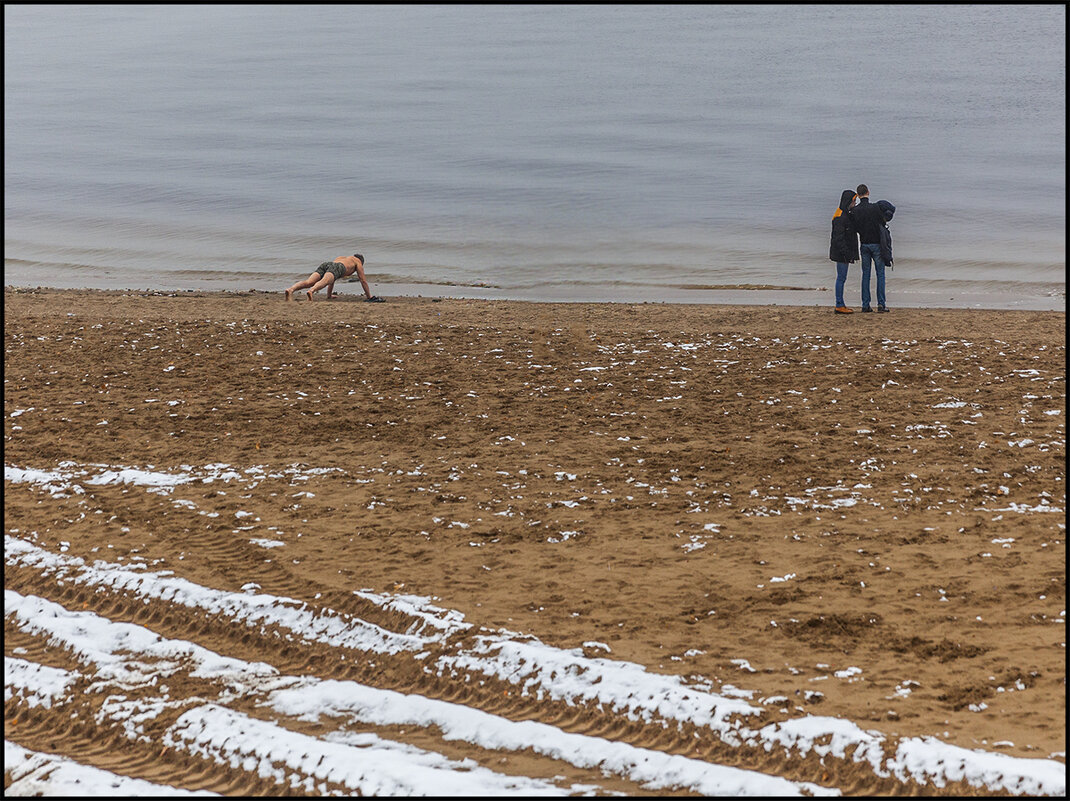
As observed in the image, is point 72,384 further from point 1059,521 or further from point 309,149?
point 309,149

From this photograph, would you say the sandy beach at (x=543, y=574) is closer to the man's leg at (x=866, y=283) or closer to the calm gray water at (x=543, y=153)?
the man's leg at (x=866, y=283)

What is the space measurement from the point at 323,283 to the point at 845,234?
694 centimetres

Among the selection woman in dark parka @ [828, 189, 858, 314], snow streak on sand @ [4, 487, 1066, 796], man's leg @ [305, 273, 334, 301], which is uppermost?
woman in dark parka @ [828, 189, 858, 314]

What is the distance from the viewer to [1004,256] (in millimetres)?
19344

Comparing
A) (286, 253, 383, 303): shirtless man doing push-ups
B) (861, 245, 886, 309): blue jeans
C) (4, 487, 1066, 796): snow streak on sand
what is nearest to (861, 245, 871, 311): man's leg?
(861, 245, 886, 309): blue jeans

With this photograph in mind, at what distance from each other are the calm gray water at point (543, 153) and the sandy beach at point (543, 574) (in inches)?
318

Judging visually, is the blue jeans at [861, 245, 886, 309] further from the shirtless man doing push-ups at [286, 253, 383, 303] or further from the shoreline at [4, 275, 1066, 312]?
the shirtless man doing push-ups at [286, 253, 383, 303]

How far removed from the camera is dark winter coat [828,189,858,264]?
40.3 ft

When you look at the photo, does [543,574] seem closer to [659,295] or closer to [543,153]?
[659,295]

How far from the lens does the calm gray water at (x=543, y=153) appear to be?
1930 centimetres

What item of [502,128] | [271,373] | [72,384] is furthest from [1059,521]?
[502,128]

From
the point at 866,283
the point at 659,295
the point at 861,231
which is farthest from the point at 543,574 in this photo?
the point at 659,295

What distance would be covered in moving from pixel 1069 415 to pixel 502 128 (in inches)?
1652

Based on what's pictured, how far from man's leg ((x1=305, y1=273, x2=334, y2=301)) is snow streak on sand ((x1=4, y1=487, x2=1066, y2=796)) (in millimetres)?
9362
